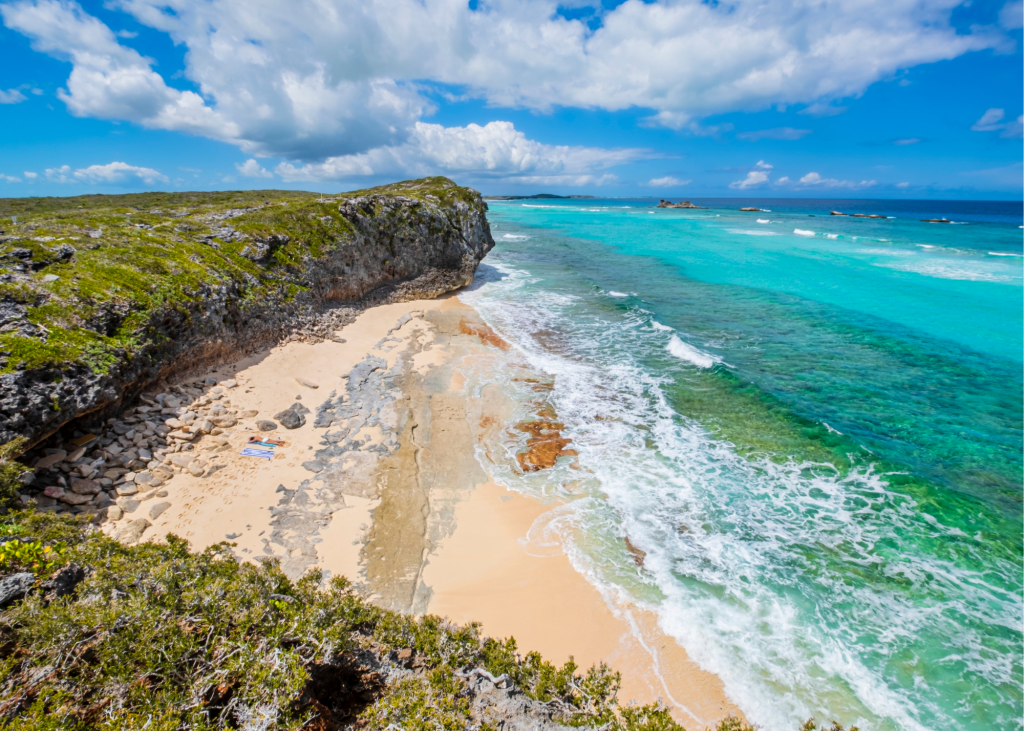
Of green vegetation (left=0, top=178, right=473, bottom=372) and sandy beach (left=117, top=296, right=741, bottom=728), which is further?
green vegetation (left=0, top=178, right=473, bottom=372)

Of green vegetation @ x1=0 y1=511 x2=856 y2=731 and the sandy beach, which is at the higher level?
green vegetation @ x1=0 y1=511 x2=856 y2=731

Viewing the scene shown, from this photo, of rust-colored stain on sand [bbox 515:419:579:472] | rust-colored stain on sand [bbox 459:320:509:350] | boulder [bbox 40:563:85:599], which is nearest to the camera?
boulder [bbox 40:563:85:599]

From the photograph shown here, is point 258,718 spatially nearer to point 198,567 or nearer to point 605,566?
point 198,567

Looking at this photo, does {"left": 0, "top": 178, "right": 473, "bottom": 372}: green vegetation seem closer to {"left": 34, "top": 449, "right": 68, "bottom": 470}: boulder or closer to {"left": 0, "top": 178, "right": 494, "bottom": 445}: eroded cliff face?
{"left": 0, "top": 178, "right": 494, "bottom": 445}: eroded cliff face

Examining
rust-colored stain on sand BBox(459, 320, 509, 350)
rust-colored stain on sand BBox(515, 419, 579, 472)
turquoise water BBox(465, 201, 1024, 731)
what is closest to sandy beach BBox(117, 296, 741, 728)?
rust-colored stain on sand BBox(515, 419, 579, 472)

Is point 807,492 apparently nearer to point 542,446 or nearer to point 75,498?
point 542,446

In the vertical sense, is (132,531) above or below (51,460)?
below

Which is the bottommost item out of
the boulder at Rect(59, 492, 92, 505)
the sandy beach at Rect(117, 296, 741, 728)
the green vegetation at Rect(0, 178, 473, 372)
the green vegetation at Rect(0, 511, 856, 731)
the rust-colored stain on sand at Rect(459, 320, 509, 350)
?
the sandy beach at Rect(117, 296, 741, 728)

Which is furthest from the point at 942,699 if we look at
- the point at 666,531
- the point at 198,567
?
the point at 198,567

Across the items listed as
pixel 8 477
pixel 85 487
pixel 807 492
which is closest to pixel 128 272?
pixel 85 487
